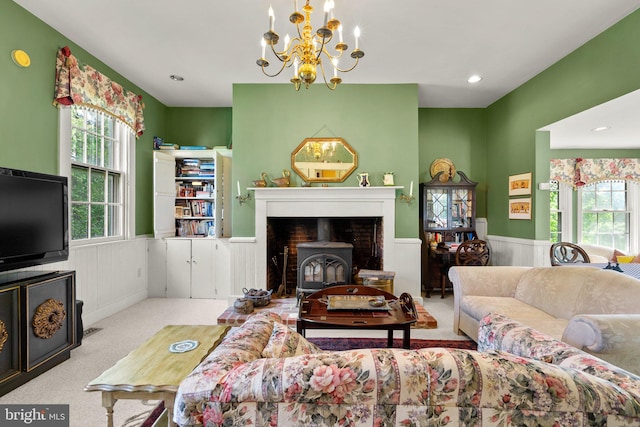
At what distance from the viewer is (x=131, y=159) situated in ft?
13.2

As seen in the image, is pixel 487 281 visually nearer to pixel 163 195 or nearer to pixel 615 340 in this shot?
pixel 615 340

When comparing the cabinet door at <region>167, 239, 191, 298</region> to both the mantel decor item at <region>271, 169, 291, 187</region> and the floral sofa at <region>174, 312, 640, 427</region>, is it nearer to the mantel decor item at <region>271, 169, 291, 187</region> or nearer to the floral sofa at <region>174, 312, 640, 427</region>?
the mantel decor item at <region>271, 169, 291, 187</region>

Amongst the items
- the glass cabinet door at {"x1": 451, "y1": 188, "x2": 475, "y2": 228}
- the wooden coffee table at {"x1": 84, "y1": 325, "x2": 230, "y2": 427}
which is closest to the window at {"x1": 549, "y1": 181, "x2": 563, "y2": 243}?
the glass cabinet door at {"x1": 451, "y1": 188, "x2": 475, "y2": 228}

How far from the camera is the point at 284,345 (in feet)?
3.85

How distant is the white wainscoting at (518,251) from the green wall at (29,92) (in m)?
5.11

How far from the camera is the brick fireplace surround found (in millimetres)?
3896

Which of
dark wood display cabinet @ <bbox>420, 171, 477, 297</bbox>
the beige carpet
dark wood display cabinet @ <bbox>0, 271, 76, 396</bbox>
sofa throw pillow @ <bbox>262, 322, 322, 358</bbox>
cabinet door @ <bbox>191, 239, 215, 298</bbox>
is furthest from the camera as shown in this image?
dark wood display cabinet @ <bbox>420, 171, 477, 297</bbox>

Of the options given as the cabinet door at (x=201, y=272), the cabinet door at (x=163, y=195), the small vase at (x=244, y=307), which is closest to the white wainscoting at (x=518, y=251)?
the small vase at (x=244, y=307)

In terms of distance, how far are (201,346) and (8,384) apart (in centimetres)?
146

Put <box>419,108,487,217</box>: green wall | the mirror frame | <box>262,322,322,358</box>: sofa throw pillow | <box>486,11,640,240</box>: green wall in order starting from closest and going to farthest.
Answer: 1. <box>262,322,322,358</box>: sofa throw pillow
2. <box>486,11,640,240</box>: green wall
3. the mirror frame
4. <box>419,108,487,217</box>: green wall

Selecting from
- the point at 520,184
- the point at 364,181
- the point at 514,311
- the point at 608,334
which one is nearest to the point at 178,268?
the point at 364,181

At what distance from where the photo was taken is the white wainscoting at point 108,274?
3.23 m

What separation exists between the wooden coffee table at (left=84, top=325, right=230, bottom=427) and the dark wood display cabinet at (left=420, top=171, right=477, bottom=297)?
11.5ft

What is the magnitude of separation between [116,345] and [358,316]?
2178 millimetres
